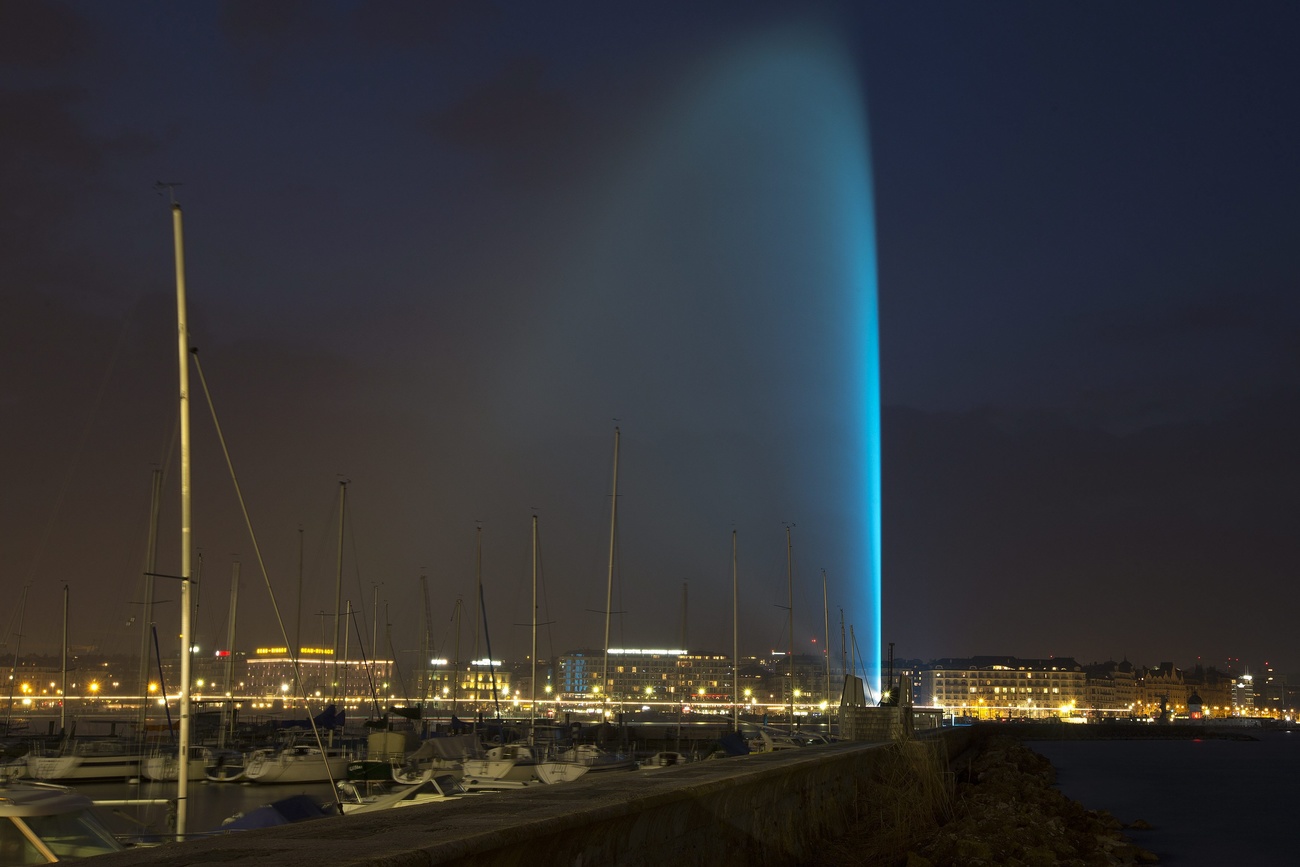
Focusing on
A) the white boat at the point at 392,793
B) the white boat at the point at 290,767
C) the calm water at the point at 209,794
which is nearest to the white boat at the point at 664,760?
the white boat at the point at 392,793

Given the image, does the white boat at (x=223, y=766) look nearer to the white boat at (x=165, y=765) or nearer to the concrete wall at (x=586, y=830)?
the white boat at (x=165, y=765)

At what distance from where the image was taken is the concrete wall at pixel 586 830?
6559mm

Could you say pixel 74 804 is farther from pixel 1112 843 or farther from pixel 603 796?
pixel 1112 843

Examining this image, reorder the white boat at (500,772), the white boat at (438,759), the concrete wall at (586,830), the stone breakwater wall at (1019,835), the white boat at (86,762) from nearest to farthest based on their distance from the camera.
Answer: the concrete wall at (586,830) < the stone breakwater wall at (1019,835) < the white boat at (500,772) < the white boat at (438,759) < the white boat at (86,762)

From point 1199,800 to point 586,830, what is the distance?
57.7 m

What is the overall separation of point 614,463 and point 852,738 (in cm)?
2128

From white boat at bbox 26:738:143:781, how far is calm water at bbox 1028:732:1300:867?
1379 inches

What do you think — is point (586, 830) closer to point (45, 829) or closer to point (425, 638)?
point (45, 829)

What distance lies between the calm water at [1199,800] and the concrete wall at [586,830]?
79.2ft

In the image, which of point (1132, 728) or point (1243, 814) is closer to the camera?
point (1243, 814)

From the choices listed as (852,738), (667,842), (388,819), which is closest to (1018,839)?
(667,842)

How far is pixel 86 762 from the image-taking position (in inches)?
1705

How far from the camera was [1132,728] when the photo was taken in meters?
172

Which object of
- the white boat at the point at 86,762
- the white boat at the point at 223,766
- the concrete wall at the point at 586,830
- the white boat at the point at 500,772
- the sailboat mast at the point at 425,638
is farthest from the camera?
the sailboat mast at the point at 425,638
